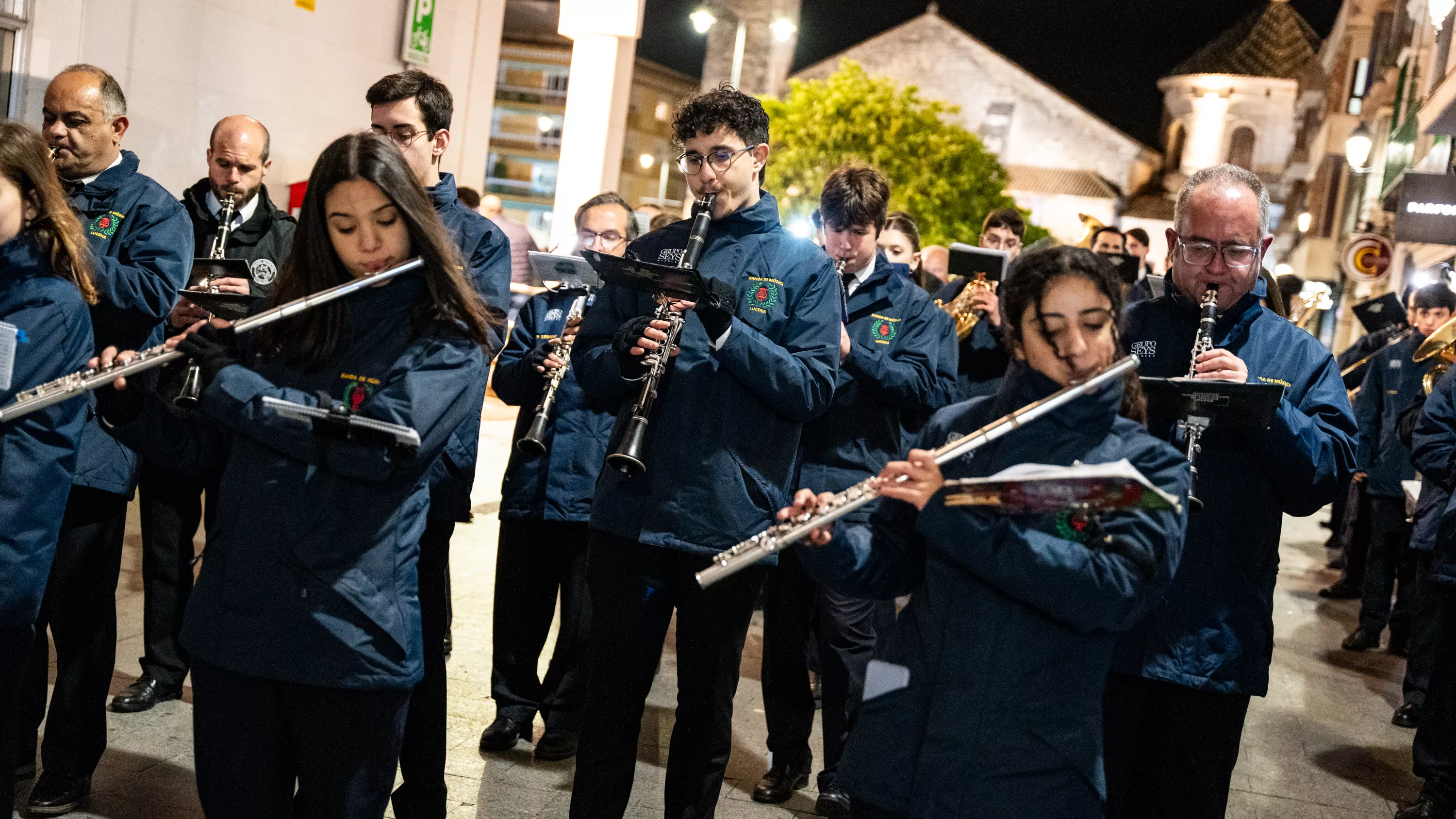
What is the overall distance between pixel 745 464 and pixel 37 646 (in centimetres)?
214

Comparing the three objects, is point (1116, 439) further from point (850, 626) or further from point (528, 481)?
point (528, 481)

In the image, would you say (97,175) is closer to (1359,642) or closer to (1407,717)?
(1407,717)

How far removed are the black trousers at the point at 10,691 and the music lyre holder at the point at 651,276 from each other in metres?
1.68

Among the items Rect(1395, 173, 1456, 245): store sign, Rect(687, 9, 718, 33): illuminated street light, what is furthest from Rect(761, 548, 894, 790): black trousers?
Rect(687, 9, 718, 33): illuminated street light

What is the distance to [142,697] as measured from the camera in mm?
5102

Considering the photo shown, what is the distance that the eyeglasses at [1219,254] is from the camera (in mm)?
3545

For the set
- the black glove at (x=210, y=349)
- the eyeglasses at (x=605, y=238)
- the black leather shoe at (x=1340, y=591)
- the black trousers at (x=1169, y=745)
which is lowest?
the black leather shoe at (x=1340, y=591)

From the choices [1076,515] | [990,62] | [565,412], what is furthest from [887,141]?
[1076,515]

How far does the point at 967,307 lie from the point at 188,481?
391 cm

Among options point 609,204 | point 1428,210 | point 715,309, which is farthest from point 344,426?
point 1428,210

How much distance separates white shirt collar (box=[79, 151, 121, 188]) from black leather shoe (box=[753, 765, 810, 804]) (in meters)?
3.13

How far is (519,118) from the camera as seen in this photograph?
3071 inches

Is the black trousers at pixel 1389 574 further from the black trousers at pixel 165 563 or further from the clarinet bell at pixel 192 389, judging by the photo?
the clarinet bell at pixel 192 389


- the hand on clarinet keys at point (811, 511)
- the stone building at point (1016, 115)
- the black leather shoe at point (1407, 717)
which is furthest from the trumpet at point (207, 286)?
the stone building at point (1016, 115)
